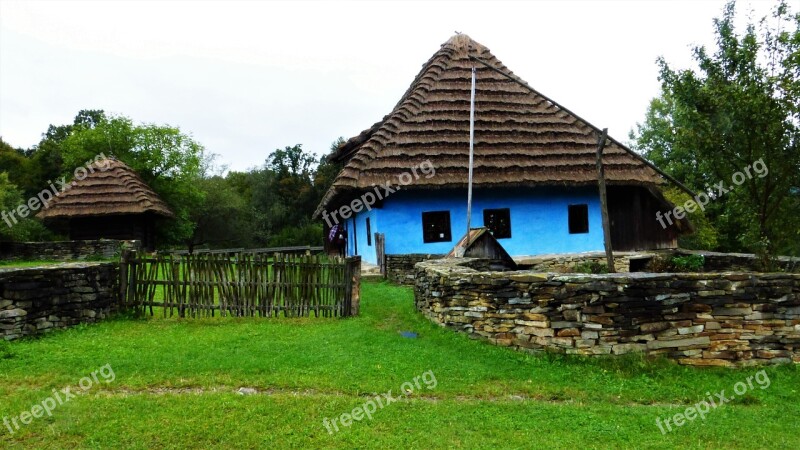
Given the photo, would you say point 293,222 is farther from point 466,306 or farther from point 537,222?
point 466,306

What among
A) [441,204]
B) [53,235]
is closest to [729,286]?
[441,204]

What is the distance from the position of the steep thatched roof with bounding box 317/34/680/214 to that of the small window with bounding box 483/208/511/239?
142cm

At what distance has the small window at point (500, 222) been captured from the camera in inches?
674

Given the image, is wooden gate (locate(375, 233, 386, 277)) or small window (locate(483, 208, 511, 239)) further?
small window (locate(483, 208, 511, 239))

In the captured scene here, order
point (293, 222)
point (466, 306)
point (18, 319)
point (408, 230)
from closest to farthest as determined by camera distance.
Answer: point (18, 319) → point (466, 306) → point (408, 230) → point (293, 222)

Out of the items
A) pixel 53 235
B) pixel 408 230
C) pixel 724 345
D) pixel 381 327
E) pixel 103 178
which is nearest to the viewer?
pixel 724 345

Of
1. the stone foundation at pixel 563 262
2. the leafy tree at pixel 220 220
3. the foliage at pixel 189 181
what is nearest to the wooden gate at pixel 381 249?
the stone foundation at pixel 563 262

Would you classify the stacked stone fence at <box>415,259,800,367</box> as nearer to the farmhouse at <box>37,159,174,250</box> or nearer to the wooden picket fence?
the wooden picket fence

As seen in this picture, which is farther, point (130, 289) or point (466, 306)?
point (130, 289)

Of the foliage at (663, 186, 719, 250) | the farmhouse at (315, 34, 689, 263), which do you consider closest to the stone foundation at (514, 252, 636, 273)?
the farmhouse at (315, 34, 689, 263)

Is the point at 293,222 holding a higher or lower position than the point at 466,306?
higher

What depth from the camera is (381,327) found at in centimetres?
874

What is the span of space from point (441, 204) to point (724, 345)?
415 inches

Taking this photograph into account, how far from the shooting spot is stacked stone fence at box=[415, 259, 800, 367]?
6.55m
